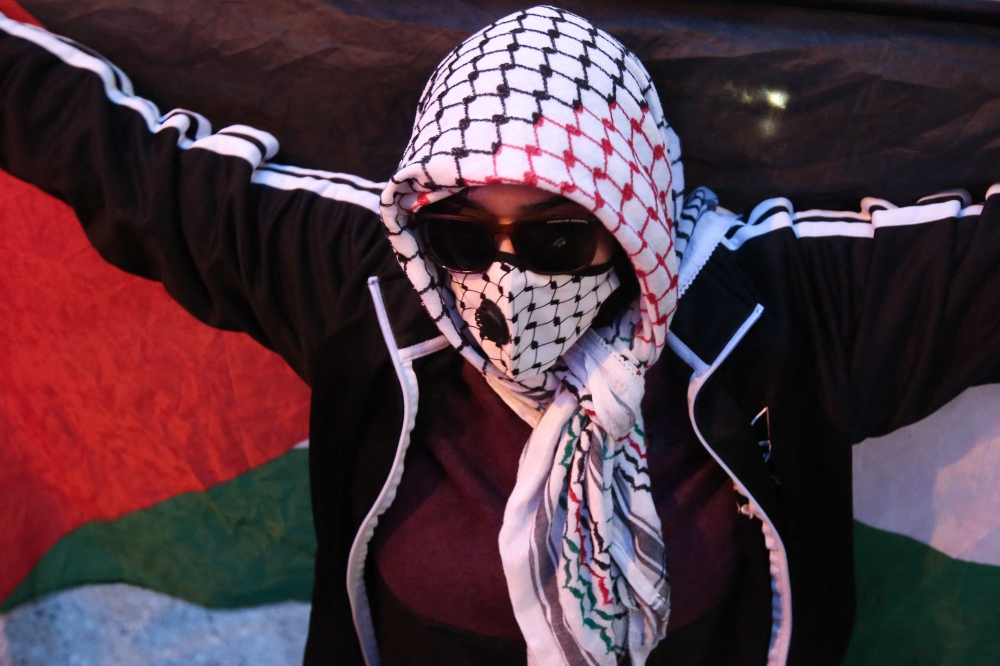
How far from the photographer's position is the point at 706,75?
43.5 inches

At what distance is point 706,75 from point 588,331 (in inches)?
17.3

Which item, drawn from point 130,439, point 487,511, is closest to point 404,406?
point 487,511

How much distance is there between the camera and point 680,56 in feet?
3.60

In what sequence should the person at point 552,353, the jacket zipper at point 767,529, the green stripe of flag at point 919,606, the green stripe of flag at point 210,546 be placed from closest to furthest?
the person at point 552,353 → the jacket zipper at point 767,529 → the green stripe of flag at point 919,606 → the green stripe of flag at point 210,546

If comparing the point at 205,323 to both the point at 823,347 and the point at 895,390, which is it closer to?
the point at 823,347

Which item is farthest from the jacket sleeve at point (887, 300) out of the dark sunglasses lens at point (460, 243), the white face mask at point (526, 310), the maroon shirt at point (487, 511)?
the dark sunglasses lens at point (460, 243)

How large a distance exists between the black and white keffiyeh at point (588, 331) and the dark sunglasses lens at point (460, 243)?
3 centimetres

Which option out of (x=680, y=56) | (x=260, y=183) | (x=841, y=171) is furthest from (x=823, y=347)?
(x=260, y=183)

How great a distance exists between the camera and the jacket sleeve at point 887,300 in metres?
0.95

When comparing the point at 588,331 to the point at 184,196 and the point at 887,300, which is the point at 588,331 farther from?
Answer: the point at 184,196

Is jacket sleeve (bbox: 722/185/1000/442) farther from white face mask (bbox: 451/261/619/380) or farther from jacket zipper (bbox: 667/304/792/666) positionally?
white face mask (bbox: 451/261/619/380)

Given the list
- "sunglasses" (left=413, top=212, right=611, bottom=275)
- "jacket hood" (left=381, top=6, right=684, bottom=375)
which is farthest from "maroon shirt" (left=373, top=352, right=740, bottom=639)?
"sunglasses" (left=413, top=212, right=611, bottom=275)

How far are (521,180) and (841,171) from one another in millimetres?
601

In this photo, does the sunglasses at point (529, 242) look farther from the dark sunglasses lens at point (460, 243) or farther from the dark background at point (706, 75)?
the dark background at point (706, 75)
